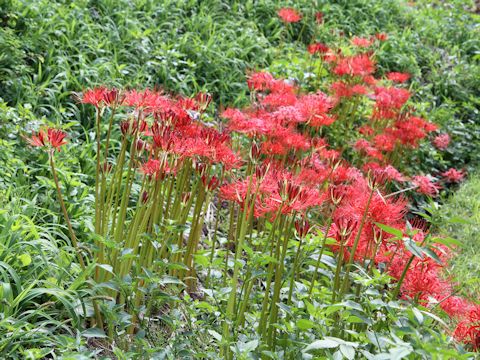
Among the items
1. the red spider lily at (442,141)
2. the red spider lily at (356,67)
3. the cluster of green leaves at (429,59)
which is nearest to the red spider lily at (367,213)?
the red spider lily at (356,67)

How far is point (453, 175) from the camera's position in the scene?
5.98 meters

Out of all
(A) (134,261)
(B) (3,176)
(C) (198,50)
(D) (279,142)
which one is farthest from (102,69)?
(A) (134,261)

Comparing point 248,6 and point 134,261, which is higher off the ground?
point 248,6


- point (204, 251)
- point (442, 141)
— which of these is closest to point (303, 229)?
point (204, 251)

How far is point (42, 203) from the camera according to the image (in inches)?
141

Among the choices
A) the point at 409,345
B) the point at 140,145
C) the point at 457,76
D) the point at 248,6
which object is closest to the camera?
the point at 409,345

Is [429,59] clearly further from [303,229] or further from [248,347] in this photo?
[248,347]

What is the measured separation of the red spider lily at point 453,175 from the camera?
5.96 meters

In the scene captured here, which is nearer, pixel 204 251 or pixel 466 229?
pixel 204 251

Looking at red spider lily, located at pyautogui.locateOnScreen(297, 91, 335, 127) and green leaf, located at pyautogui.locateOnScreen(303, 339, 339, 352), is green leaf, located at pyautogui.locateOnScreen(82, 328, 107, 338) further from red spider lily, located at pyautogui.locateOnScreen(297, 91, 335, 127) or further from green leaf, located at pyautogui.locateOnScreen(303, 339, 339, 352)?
red spider lily, located at pyautogui.locateOnScreen(297, 91, 335, 127)

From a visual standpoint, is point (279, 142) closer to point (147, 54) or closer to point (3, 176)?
Answer: point (3, 176)

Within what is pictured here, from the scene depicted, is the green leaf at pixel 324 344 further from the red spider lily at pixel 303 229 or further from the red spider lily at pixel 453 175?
the red spider lily at pixel 453 175

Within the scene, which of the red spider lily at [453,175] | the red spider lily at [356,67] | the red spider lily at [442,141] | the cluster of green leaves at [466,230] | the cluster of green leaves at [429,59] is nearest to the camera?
the cluster of green leaves at [466,230]

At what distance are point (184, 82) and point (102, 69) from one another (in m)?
0.72
